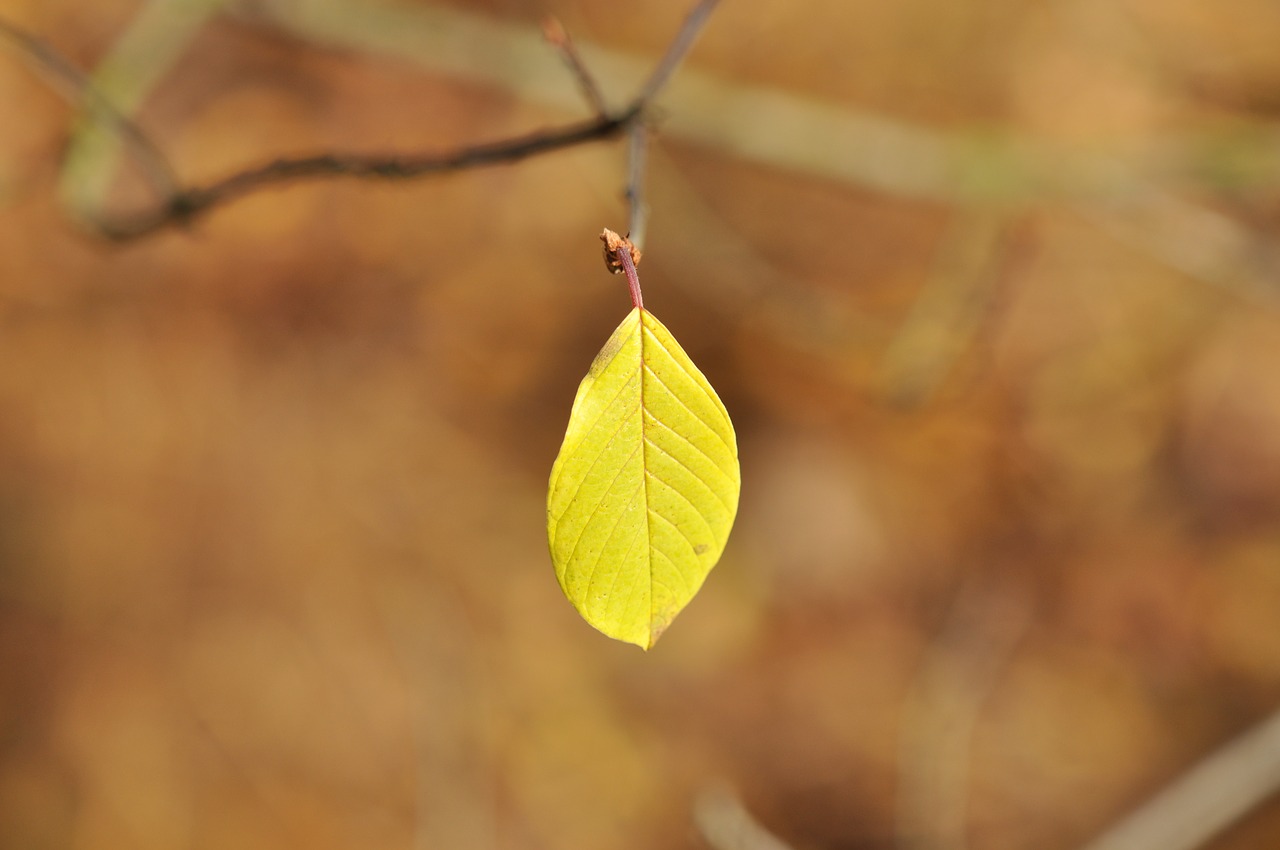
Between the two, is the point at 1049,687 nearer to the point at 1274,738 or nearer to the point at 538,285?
the point at 1274,738

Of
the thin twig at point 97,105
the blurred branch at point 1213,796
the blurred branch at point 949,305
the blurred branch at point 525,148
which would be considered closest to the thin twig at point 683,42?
the blurred branch at point 525,148

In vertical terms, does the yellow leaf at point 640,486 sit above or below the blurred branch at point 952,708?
below

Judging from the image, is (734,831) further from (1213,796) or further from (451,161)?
(1213,796)

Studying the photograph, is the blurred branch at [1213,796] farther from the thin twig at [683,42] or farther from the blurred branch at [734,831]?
the thin twig at [683,42]

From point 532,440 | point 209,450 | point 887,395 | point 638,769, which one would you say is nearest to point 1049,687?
point 887,395

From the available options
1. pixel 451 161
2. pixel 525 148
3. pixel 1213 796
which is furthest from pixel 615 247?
pixel 1213 796

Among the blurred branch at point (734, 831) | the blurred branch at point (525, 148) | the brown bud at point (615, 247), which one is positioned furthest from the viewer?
the blurred branch at point (734, 831)

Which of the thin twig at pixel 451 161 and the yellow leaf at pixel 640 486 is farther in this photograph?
the thin twig at pixel 451 161
